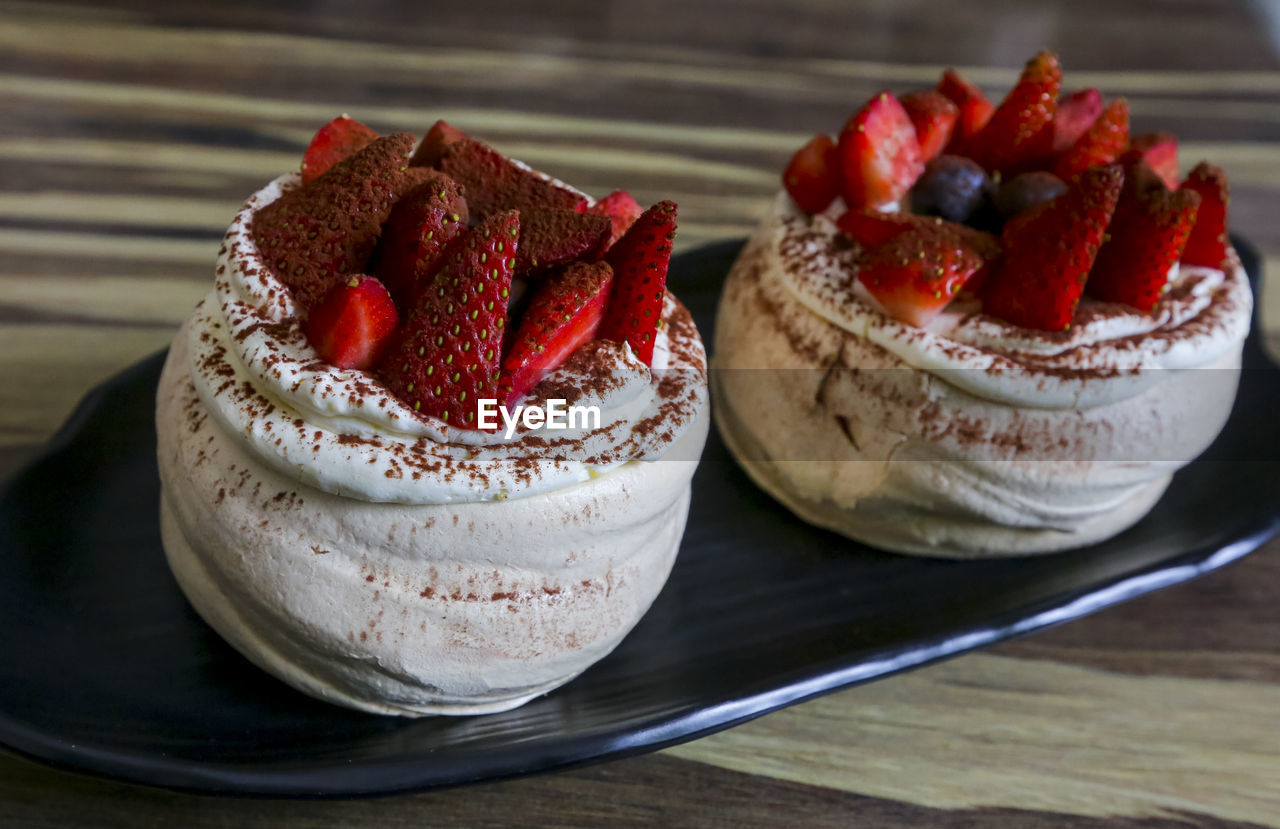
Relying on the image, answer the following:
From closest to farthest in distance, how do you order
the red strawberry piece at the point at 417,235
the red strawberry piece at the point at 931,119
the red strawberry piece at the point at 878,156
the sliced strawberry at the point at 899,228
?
1. the red strawberry piece at the point at 417,235
2. the sliced strawberry at the point at 899,228
3. the red strawberry piece at the point at 878,156
4. the red strawberry piece at the point at 931,119

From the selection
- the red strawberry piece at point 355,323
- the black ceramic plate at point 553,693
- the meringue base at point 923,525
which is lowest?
the black ceramic plate at point 553,693

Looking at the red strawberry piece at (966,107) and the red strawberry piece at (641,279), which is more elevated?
the red strawberry piece at (966,107)

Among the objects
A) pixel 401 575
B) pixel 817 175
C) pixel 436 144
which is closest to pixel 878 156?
pixel 817 175

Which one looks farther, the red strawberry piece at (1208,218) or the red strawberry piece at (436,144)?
the red strawberry piece at (1208,218)

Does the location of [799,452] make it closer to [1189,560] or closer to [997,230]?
[997,230]

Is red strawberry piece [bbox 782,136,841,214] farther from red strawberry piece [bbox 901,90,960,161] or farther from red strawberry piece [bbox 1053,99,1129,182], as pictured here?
red strawberry piece [bbox 1053,99,1129,182]

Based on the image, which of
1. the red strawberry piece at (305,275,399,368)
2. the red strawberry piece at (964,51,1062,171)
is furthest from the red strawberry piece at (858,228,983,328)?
the red strawberry piece at (305,275,399,368)

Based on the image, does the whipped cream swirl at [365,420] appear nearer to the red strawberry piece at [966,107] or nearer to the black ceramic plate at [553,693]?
the black ceramic plate at [553,693]

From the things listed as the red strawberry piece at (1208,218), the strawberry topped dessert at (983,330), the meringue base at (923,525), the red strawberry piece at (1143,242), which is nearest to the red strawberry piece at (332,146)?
the strawberry topped dessert at (983,330)
